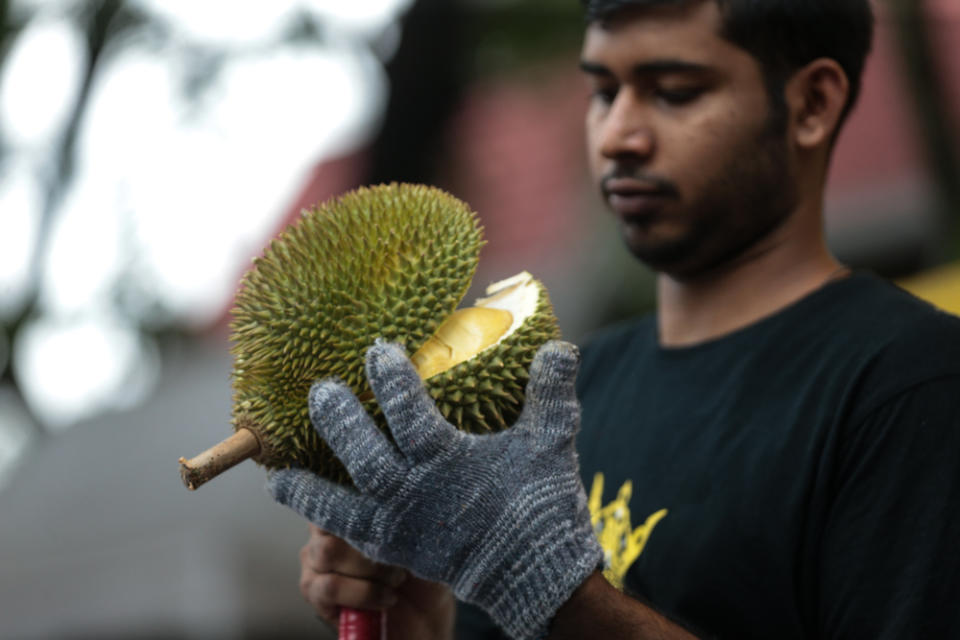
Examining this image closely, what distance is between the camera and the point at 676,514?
196 centimetres

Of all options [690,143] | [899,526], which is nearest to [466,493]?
[899,526]

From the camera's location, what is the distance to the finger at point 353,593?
1.87m

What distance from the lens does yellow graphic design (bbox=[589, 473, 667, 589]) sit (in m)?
2.00

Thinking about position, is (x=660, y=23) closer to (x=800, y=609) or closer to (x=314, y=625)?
(x=800, y=609)

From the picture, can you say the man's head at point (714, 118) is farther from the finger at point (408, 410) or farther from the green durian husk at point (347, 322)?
the finger at point (408, 410)

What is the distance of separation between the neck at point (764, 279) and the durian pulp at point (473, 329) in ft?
Answer: 1.96

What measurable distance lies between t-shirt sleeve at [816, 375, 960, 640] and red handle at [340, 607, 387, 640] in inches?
31.5

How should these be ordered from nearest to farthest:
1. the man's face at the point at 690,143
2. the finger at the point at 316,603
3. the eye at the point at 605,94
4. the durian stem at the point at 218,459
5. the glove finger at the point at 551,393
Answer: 1. the durian stem at the point at 218,459
2. the glove finger at the point at 551,393
3. the finger at the point at 316,603
4. the man's face at the point at 690,143
5. the eye at the point at 605,94

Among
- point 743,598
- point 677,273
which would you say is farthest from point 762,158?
point 743,598

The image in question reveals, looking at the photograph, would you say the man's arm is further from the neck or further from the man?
the neck

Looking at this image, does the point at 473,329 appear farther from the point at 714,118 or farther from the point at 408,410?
the point at 714,118

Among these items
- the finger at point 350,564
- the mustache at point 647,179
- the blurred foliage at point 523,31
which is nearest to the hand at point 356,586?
the finger at point 350,564

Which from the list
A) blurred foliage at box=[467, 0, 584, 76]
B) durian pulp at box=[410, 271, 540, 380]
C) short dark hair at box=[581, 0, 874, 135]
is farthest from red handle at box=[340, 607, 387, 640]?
blurred foliage at box=[467, 0, 584, 76]

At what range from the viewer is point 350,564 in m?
1.87
